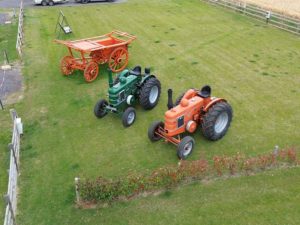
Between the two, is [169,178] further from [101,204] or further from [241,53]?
[241,53]

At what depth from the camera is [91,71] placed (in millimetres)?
14883

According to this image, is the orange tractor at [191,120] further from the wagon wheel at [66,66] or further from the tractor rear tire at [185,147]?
the wagon wheel at [66,66]

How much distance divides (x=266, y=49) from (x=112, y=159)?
38.7 feet

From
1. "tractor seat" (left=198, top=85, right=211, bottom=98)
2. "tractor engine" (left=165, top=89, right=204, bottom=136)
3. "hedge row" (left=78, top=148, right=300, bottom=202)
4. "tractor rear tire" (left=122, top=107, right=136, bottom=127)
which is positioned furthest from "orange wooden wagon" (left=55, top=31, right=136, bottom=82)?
"hedge row" (left=78, top=148, right=300, bottom=202)

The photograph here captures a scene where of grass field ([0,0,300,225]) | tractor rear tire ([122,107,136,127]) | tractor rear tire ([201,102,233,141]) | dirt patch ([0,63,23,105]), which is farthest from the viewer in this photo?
dirt patch ([0,63,23,105])

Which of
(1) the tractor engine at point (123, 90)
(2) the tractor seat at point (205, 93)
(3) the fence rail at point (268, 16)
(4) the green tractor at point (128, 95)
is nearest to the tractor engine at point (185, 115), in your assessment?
(2) the tractor seat at point (205, 93)

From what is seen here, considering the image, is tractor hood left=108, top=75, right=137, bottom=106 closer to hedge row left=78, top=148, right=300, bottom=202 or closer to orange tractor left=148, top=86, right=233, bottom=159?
orange tractor left=148, top=86, right=233, bottom=159

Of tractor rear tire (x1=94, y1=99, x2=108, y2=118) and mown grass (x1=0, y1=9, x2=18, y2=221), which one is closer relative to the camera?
mown grass (x1=0, y1=9, x2=18, y2=221)

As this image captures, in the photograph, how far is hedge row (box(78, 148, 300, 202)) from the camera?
8.49 metres

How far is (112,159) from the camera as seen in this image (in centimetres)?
1028

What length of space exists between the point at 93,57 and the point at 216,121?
7.23 metres

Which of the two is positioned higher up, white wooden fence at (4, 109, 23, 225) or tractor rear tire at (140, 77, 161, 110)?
tractor rear tire at (140, 77, 161, 110)

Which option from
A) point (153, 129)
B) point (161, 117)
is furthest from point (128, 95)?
point (153, 129)

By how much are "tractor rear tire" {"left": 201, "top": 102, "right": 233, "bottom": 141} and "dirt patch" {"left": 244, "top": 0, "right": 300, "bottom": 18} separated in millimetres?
16087
